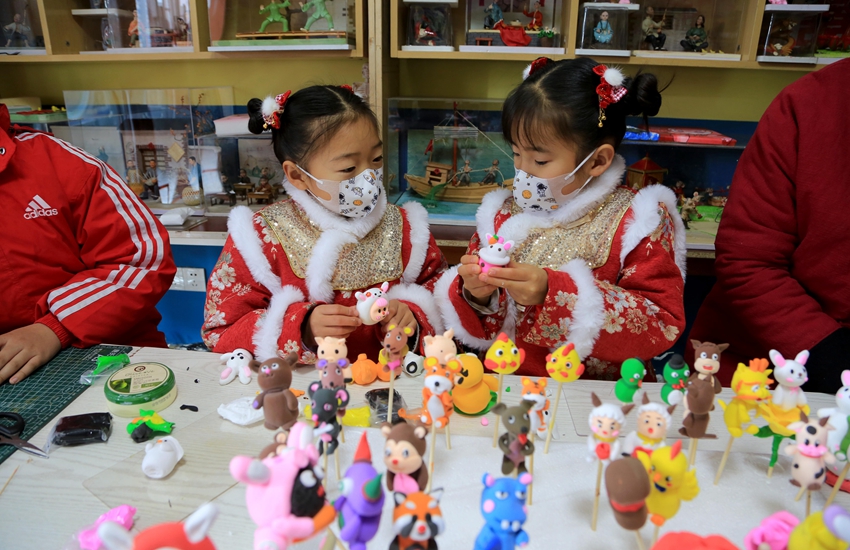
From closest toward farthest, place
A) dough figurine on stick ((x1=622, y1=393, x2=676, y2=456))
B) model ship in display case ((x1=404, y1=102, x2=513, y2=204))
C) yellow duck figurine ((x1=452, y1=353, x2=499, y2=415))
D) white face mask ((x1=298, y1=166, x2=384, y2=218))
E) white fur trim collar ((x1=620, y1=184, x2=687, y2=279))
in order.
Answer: dough figurine on stick ((x1=622, y1=393, x2=676, y2=456)) → yellow duck figurine ((x1=452, y1=353, x2=499, y2=415)) → white fur trim collar ((x1=620, y1=184, x2=687, y2=279)) → white face mask ((x1=298, y1=166, x2=384, y2=218)) → model ship in display case ((x1=404, y1=102, x2=513, y2=204))

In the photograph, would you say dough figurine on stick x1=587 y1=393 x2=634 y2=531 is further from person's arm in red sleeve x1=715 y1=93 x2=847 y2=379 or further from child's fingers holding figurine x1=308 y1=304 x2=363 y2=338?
person's arm in red sleeve x1=715 y1=93 x2=847 y2=379

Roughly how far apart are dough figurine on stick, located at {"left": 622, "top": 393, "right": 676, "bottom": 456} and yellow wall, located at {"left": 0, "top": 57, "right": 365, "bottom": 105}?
5.90 ft

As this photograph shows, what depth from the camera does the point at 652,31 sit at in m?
1.79

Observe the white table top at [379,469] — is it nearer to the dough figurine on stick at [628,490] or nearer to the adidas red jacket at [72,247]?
the dough figurine on stick at [628,490]

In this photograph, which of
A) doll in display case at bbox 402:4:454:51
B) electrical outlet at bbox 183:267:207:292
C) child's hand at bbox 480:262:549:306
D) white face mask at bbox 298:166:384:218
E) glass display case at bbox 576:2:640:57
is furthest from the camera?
electrical outlet at bbox 183:267:207:292

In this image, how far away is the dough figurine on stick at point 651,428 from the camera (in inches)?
23.9

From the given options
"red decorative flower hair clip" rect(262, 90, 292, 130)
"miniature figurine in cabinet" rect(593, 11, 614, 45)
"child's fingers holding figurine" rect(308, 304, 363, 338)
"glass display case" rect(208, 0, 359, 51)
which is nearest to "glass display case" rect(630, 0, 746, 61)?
"miniature figurine in cabinet" rect(593, 11, 614, 45)

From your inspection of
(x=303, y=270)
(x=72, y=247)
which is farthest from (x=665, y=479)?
(x=72, y=247)

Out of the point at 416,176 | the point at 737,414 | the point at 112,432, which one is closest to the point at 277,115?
the point at 112,432

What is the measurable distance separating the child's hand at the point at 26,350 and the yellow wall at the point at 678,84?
1421 mm

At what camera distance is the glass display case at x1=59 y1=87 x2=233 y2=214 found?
6.74 ft

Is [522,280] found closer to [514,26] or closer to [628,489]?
[628,489]

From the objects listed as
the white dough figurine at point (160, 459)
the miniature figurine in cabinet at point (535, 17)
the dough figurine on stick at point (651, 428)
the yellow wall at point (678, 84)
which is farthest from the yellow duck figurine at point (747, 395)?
the yellow wall at point (678, 84)

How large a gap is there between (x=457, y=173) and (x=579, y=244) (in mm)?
918
